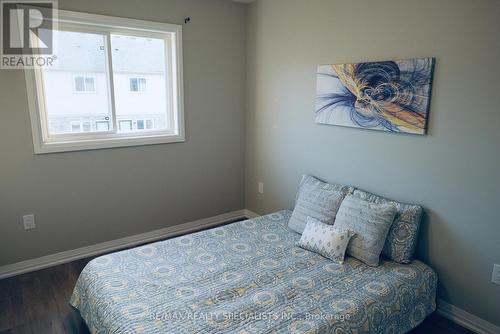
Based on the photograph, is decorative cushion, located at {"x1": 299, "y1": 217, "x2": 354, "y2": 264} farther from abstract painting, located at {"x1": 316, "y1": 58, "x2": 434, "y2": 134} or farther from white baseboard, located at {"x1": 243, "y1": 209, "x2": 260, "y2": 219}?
white baseboard, located at {"x1": 243, "y1": 209, "x2": 260, "y2": 219}

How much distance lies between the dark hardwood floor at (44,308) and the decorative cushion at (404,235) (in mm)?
466

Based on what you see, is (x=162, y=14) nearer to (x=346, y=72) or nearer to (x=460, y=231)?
(x=346, y=72)

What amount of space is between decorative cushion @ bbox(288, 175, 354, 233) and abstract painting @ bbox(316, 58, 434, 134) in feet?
1.76

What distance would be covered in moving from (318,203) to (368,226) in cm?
47

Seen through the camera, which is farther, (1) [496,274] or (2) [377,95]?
(2) [377,95]

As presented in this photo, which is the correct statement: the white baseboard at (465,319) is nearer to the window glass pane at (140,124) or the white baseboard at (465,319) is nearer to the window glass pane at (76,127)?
the window glass pane at (140,124)

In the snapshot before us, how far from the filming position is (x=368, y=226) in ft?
7.67

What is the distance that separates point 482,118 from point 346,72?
102cm

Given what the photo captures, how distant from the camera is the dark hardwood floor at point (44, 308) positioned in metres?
2.20

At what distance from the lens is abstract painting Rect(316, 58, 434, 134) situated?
7.53 feet

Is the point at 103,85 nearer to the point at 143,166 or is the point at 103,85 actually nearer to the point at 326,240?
the point at 143,166

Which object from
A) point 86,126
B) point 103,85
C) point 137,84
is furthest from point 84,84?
point 137,84

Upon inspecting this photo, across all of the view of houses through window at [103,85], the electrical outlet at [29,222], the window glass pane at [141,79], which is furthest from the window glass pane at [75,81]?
the electrical outlet at [29,222]

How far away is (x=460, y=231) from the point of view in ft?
7.30
